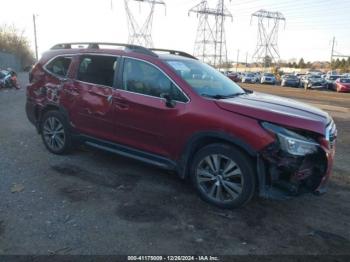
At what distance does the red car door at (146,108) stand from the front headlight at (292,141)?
1.16 metres

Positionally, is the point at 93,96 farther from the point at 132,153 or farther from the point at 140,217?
the point at 140,217

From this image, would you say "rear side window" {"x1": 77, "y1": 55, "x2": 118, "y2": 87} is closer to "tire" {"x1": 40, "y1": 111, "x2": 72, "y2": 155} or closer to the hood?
"tire" {"x1": 40, "y1": 111, "x2": 72, "y2": 155}

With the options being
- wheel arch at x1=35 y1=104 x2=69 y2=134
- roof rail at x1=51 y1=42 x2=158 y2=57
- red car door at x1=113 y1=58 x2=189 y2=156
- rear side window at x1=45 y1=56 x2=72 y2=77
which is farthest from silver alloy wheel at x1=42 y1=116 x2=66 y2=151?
red car door at x1=113 y1=58 x2=189 y2=156

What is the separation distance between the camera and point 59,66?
649 centimetres

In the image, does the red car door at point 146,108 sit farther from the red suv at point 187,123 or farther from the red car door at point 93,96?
the red car door at point 93,96

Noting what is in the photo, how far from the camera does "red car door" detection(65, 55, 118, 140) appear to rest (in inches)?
221

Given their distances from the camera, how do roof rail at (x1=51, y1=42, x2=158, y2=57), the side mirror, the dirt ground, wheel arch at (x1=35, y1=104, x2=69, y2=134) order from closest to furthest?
the dirt ground, the side mirror, roof rail at (x1=51, y1=42, x2=158, y2=57), wheel arch at (x1=35, y1=104, x2=69, y2=134)

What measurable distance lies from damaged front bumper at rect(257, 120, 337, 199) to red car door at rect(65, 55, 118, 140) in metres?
2.34

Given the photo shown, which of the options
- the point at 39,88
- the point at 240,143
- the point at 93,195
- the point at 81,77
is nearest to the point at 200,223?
the point at 240,143

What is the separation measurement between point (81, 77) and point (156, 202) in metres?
2.46

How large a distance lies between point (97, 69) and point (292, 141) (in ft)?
10.4

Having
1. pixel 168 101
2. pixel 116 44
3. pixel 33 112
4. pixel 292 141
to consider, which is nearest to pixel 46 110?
pixel 33 112

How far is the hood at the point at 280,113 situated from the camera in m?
4.25

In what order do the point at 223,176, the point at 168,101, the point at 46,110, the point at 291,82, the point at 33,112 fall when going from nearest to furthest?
the point at 223,176 < the point at 168,101 < the point at 46,110 < the point at 33,112 < the point at 291,82
